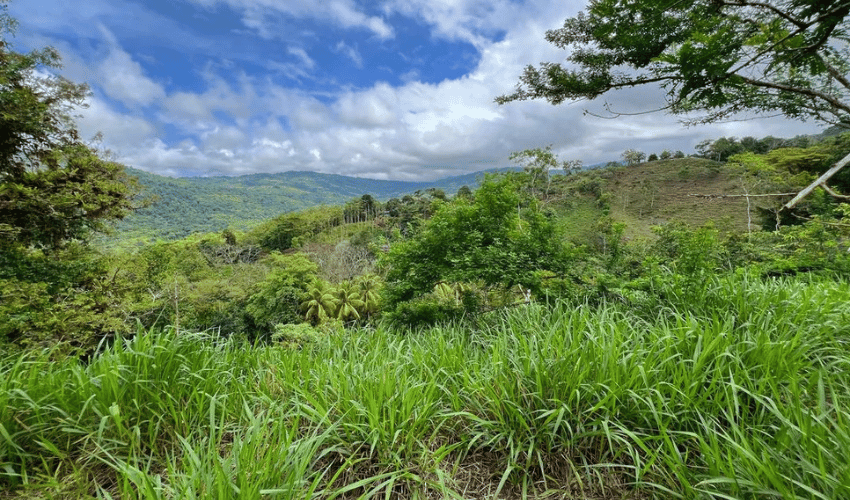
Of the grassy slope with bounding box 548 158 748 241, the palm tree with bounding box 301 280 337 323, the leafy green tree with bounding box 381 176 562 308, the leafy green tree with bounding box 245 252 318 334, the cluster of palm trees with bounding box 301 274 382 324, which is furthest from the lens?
the grassy slope with bounding box 548 158 748 241

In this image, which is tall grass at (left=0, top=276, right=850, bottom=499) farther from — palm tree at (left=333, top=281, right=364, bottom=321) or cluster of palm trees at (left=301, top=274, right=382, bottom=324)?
palm tree at (left=333, top=281, right=364, bottom=321)

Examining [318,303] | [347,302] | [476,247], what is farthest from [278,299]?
[476,247]

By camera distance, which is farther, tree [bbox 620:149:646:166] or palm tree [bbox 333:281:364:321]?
tree [bbox 620:149:646:166]

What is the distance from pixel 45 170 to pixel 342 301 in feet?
46.2

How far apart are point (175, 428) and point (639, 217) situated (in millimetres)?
41469

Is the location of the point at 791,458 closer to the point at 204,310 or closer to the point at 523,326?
the point at 523,326

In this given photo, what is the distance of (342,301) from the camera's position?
20.0m

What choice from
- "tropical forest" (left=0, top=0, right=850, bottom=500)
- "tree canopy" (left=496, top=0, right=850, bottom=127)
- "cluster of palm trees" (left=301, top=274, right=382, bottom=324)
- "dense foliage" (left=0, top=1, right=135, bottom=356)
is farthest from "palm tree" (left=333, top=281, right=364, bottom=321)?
"tree canopy" (left=496, top=0, right=850, bottom=127)

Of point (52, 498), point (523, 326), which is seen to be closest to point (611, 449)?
point (523, 326)

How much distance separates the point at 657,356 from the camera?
5.88 feet

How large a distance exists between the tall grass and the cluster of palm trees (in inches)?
656

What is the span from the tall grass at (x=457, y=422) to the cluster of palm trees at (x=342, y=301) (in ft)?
54.6

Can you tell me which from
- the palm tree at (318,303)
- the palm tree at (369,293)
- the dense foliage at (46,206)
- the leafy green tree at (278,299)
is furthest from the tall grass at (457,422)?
the palm tree at (369,293)

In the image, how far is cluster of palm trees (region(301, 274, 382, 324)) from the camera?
19062 mm
